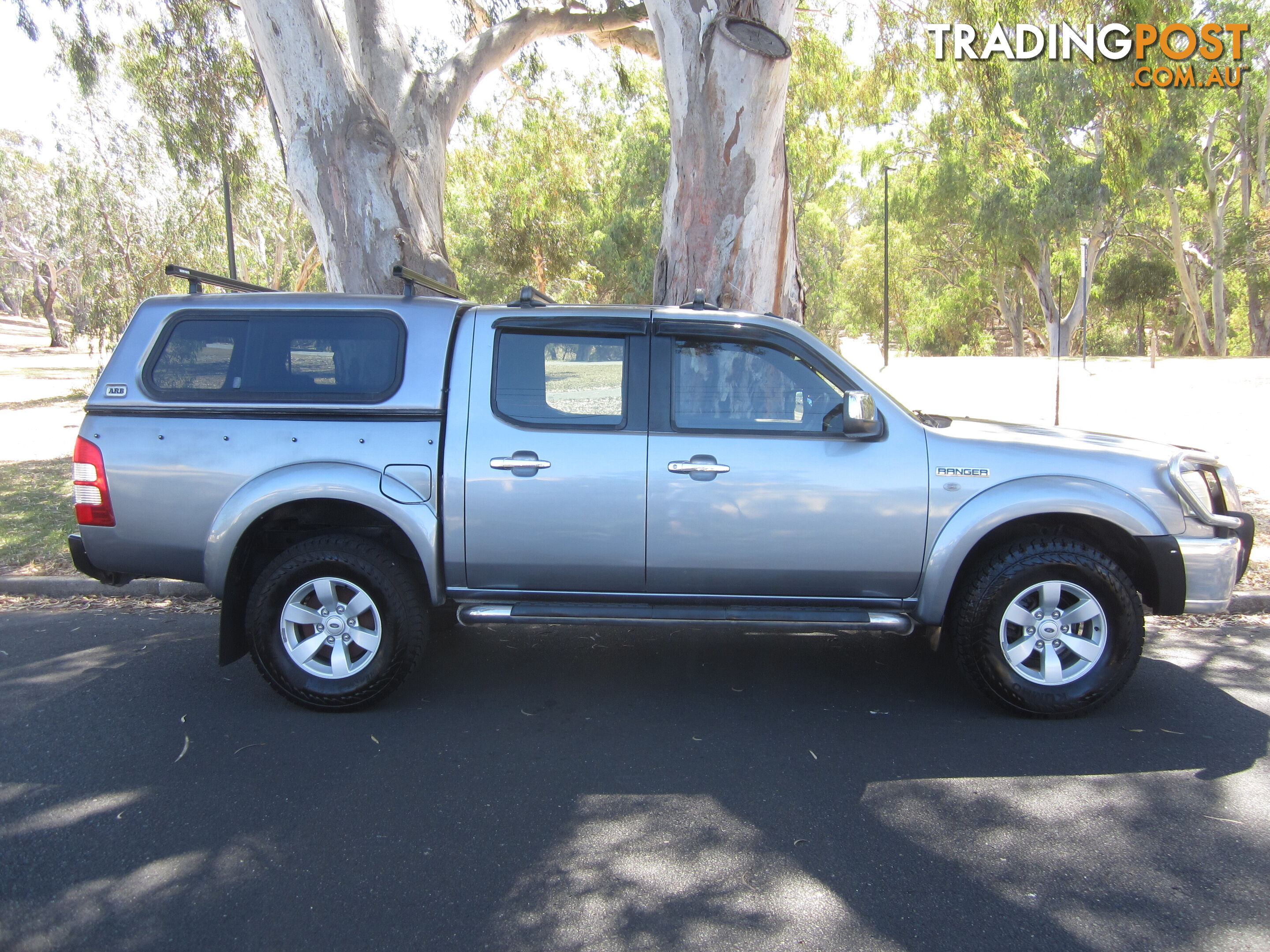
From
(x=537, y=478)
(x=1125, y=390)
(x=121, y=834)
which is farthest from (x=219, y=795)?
(x=1125, y=390)

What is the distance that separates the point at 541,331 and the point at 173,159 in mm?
11827

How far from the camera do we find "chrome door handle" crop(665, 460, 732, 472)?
14.8 ft

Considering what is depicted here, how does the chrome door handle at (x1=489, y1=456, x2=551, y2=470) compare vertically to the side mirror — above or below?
below

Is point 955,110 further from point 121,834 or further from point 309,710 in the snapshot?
point 121,834

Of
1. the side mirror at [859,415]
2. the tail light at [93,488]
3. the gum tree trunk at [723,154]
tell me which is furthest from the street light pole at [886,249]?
the tail light at [93,488]

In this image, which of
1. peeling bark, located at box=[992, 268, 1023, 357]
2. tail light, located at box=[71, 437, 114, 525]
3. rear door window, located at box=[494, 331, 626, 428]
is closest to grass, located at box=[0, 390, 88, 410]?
tail light, located at box=[71, 437, 114, 525]

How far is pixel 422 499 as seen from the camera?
4.60 m

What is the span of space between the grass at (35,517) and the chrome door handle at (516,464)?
175 inches

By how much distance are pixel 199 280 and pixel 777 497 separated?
3174mm

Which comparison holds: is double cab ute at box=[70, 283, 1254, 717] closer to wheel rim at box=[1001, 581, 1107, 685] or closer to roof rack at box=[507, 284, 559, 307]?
wheel rim at box=[1001, 581, 1107, 685]

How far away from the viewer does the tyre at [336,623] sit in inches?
180

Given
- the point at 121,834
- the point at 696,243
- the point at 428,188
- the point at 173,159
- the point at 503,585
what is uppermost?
the point at 173,159

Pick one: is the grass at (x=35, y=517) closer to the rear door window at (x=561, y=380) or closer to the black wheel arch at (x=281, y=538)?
the black wheel arch at (x=281, y=538)

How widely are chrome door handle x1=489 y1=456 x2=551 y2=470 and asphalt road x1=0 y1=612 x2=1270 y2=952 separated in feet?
4.02
